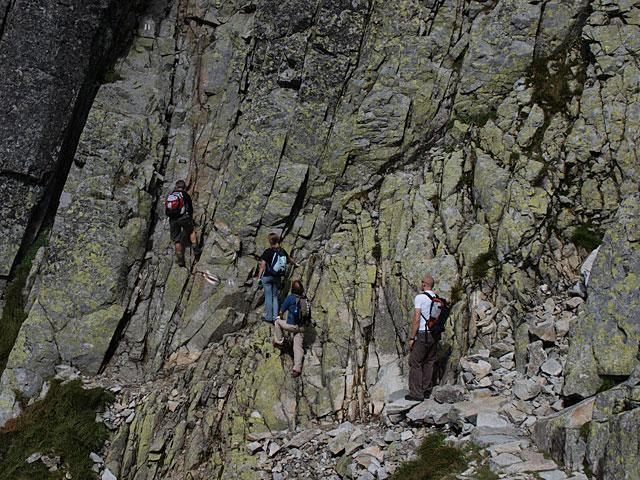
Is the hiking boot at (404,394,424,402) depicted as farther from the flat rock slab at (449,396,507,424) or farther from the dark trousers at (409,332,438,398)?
the flat rock slab at (449,396,507,424)

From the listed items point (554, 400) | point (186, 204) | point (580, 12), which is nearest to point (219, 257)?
point (186, 204)

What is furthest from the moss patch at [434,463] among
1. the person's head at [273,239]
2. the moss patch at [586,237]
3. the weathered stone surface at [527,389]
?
the person's head at [273,239]

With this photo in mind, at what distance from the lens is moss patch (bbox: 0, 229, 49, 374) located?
20.3 m

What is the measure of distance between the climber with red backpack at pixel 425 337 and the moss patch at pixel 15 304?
13114 mm

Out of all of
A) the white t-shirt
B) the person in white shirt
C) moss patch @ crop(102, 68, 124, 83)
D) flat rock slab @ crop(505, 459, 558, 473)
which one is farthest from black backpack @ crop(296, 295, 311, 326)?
moss patch @ crop(102, 68, 124, 83)

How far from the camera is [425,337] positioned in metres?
14.9

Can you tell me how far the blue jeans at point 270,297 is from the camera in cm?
1878

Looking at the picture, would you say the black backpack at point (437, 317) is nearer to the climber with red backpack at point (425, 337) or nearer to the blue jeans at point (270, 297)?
the climber with red backpack at point (425, 337)

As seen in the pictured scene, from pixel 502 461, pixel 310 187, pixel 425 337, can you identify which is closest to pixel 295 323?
pixel 425 337

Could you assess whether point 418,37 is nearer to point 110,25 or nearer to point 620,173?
point 620,173

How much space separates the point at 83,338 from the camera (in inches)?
771

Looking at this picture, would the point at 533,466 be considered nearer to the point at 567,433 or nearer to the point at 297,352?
the point at 567,433

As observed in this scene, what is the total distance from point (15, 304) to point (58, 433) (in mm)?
5321

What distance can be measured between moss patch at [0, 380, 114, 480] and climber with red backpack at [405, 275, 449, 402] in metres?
9.17
